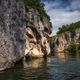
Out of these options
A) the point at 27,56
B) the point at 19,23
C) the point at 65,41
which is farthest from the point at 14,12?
the point at 65,41

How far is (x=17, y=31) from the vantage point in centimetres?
4512

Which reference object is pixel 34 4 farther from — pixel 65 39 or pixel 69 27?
pixel 69 27

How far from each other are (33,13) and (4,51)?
40193mm

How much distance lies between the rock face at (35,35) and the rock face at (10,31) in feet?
73.1

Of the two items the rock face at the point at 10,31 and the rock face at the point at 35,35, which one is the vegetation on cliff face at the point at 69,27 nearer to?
the rock face at the point at 35,35

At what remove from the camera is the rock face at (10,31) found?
36.0 meters

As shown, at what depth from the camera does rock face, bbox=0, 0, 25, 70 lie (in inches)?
1416

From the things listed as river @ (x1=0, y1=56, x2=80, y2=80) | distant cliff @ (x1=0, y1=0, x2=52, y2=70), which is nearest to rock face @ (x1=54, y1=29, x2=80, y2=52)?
distant cliff @ (x1=0, y1=0, x2=52, y2=70)

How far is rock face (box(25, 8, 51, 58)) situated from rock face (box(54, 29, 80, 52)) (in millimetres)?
78040

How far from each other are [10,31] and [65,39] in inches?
5124

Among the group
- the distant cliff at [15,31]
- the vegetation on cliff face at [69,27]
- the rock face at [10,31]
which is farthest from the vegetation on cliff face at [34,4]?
the vegetation on cliff face at [69,27]

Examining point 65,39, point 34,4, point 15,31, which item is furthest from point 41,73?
point 65,39

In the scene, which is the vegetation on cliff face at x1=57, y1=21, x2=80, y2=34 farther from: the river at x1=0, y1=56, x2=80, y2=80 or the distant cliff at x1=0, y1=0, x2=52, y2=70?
the river at x1=0, y1=56, x2=80, y2=80

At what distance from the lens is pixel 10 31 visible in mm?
39688
